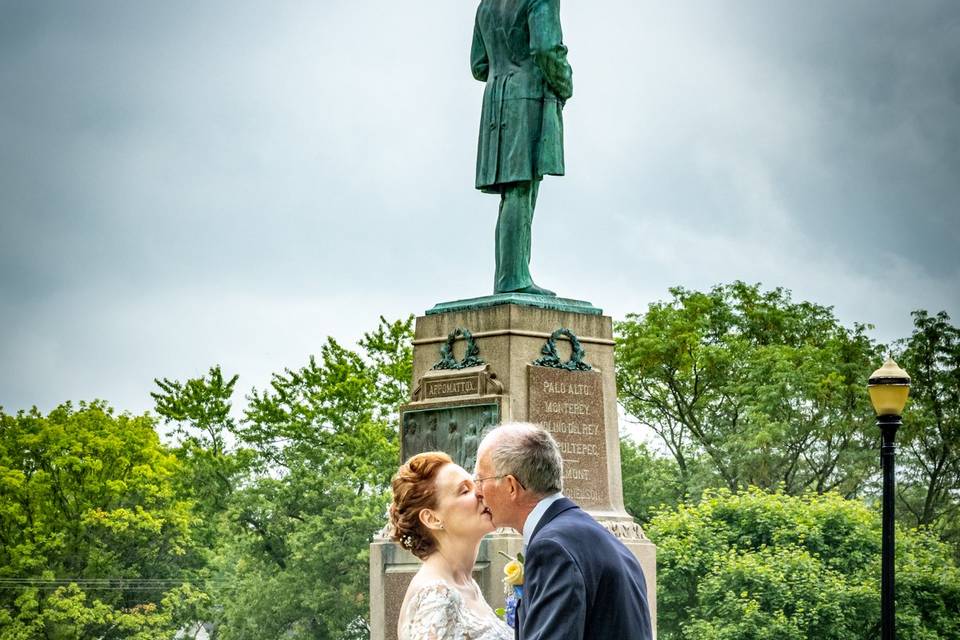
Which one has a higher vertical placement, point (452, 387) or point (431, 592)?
point (452, 387)

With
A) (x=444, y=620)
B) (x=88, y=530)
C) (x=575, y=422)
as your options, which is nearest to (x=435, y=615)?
(x=444, y=620)

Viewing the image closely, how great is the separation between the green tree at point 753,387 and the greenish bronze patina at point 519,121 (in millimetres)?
28896

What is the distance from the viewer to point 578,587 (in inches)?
191

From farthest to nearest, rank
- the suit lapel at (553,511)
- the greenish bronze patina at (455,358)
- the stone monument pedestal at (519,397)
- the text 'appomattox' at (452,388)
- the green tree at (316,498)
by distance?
1. the green tree at (316,498)
2. the greenish bronze patina at (455,358)
3. the text 'appomattox' at (452,388)
4. the stone monument pedestal at (519,397)
5. the suit lapel at (553,511)

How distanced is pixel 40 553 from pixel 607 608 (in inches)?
1647

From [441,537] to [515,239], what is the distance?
7.28 meters

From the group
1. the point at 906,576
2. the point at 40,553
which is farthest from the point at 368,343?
the point at 906,576

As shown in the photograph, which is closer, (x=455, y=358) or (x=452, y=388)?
(x=452, y=388)

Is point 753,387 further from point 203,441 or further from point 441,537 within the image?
point 441,537

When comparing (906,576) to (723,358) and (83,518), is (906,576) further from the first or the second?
(83,518)

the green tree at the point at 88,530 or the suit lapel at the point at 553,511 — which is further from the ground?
the green tree at the point at 88,530

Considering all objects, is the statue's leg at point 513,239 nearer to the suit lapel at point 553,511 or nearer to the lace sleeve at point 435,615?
the lace sleeve at point 435,615

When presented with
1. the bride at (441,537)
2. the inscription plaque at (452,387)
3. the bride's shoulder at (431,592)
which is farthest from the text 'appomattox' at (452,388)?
the bride's shoulder at (431,592)

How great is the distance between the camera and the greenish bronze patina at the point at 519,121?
13.0 m
